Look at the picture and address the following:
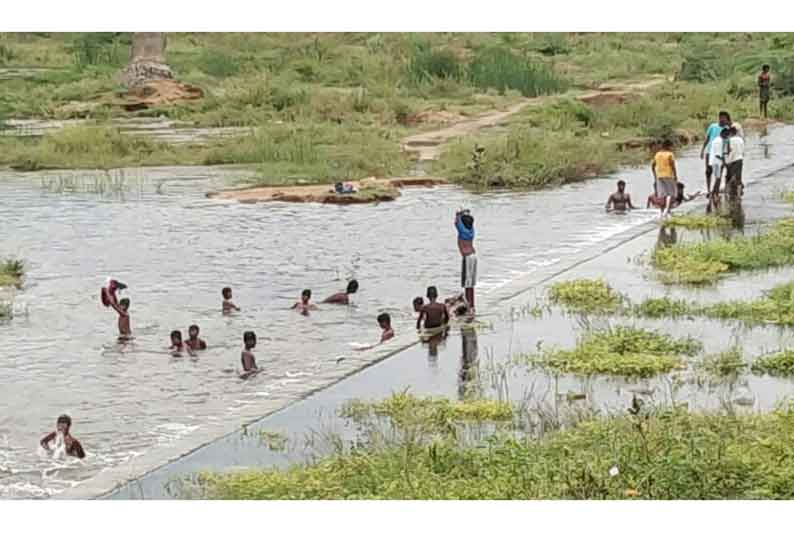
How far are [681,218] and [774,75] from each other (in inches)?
48.4

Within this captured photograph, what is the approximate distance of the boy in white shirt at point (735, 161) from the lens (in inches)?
481

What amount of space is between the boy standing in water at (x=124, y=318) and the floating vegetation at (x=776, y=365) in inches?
157

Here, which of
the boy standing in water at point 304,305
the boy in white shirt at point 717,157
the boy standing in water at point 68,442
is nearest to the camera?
the boy standing in water at point 68,442

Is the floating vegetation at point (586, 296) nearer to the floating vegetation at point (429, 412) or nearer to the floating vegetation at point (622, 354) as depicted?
the floating vegetation at point (622, 354)

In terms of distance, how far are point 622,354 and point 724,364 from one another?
553 millimetres

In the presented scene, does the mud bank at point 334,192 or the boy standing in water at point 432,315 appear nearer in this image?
the boy standing in water at point 432,315

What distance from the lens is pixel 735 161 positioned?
12508mm

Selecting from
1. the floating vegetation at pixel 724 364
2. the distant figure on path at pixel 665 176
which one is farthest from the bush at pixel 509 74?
the floating vegetation at pixel 724 364

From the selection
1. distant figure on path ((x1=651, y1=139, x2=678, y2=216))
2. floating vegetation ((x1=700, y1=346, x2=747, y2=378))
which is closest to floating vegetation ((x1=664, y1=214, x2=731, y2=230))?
distant figure on path ((x1=651, y1=139, x2=678, y2=216))

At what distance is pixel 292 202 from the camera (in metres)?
12.9

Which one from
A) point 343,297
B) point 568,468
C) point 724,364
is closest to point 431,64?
point 343,297

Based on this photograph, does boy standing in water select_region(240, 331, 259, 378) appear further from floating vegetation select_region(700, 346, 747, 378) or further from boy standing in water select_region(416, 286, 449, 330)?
floating vegetation select_region(700, 346, 747, 378)
